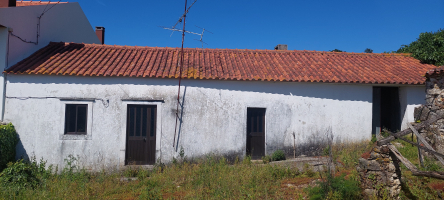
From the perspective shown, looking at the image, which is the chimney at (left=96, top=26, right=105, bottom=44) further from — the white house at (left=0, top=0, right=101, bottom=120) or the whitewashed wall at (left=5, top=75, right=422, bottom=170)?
the whitewashed wall at (left=5, top=75, right=422, bottom=170)

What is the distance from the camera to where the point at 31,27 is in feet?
35.1

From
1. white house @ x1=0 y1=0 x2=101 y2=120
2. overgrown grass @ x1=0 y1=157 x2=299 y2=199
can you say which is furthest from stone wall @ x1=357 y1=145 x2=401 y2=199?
white house @ x1=0 y1=0 x2=101 y2=120

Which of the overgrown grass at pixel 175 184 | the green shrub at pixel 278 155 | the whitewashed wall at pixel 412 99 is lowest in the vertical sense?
the overgrown grass at pixel 175 184

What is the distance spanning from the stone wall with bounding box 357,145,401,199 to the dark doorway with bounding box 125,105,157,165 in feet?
21.3

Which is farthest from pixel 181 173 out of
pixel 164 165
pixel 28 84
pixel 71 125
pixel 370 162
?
pixel 28 84

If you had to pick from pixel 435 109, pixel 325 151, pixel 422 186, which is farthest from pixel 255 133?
pixel 435 109

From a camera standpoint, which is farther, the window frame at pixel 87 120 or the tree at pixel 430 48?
the tree at pixel 430 48

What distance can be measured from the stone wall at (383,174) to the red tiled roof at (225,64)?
4180mm

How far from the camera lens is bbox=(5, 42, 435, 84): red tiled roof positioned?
32.2 feet

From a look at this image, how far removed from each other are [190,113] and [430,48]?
1051 cm

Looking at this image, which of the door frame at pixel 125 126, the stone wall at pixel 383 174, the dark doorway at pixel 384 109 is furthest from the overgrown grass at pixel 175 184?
the dark doorway at pixel 384 109

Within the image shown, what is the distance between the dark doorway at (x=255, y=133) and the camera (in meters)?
10.1

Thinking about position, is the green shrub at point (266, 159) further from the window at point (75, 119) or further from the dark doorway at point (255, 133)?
the window at point (75, 119)

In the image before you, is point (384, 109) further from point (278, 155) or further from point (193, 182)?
point (193, 182)
